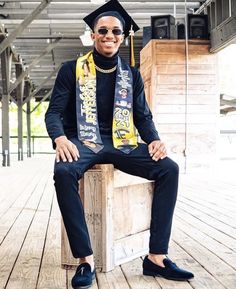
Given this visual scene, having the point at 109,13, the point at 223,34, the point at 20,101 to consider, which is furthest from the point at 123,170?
the point at 20,101

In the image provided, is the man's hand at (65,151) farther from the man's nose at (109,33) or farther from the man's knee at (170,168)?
the man's nose at (109,33)

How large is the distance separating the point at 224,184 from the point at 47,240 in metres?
4.50

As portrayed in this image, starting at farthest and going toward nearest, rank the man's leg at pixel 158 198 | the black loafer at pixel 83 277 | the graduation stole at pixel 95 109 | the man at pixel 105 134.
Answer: the graduation stole at pixel 95 109, the man's leg at pixel 158 198, the man at pixel 105 134, the black loafer at pixel 83 277

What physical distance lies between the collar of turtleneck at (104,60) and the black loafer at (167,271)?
101 centimetres

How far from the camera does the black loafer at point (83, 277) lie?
2260 millimetres

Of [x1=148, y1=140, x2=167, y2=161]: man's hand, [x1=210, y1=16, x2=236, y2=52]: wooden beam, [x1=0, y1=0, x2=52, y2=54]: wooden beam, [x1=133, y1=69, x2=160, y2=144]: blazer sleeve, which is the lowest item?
[x1=148, y1=140, x2=167, y2=161]: man's hand

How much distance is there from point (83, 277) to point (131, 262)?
1.71ft

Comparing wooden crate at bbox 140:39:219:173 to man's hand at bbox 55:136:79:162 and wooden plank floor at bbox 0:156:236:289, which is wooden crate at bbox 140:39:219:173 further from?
man's hand at bbox 55:136:79:162

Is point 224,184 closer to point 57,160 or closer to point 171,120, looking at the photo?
point 171,120

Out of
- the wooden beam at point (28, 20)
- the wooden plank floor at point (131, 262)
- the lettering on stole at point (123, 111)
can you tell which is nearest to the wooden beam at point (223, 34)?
the wooden beam at point (28, 20)

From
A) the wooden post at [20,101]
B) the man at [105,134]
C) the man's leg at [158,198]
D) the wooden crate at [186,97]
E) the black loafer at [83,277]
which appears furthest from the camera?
the wooden post at [20,101]

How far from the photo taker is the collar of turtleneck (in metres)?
2.72

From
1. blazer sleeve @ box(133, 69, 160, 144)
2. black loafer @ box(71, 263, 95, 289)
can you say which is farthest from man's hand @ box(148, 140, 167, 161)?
black loafer @ box(71, 263, 95, 289)

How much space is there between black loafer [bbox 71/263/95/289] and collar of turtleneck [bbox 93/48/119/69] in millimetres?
1028
